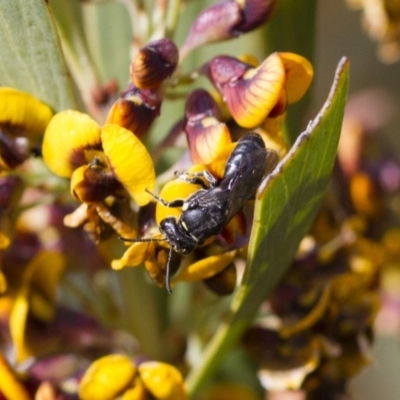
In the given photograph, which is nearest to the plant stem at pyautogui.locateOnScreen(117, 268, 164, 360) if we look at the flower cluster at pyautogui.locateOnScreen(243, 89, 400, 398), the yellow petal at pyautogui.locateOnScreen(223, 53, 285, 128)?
the flower cluster at pyautogui.locateOnScreen(243, 89, 400, 398)

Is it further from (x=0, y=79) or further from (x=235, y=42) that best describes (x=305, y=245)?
(x=0, y=79)

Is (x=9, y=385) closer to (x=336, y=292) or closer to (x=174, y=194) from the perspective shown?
(x=174, y=194)

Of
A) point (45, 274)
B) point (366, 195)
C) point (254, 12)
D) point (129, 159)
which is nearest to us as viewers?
point (129, 159)

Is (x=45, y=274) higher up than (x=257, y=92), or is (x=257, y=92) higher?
(x=257, y=92)

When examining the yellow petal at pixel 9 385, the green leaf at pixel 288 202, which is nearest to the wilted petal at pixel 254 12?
the green leaf at pixel 288 202

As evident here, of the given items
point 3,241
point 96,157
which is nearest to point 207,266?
point 96,157

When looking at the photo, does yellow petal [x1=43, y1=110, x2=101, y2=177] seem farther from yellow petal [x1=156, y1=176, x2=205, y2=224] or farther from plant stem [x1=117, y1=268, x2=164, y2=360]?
plant stem [x1=117, y1=268, x2=164, y2=360]

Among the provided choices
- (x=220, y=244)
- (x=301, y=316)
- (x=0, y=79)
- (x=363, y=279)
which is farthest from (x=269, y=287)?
(x=0, y=79)
